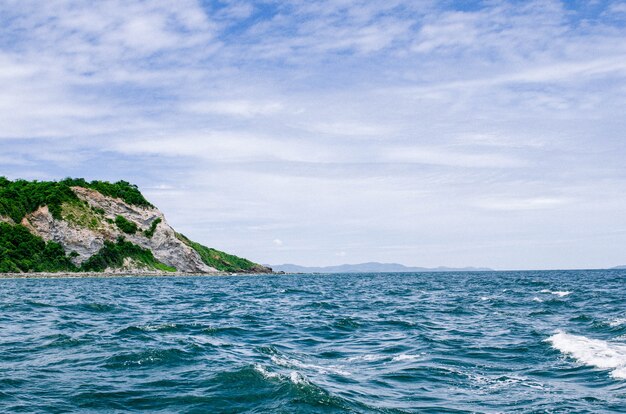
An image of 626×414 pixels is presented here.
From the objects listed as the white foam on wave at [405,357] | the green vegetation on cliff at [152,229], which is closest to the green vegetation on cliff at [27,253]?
the green vegetation on cliff at [152,229]

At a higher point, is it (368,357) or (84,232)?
(84,232)

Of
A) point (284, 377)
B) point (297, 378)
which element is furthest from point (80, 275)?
→ point (297, 378)

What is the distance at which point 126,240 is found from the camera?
156m

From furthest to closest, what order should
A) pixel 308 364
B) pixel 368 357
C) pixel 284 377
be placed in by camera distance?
pixel 368 357, pixel 308 364, pixel 284 377

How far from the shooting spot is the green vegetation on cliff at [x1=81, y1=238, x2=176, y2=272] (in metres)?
143

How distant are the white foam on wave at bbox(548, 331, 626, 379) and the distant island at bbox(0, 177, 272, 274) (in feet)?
406

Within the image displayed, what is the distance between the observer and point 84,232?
145375 mm

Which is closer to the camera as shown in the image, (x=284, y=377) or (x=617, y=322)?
(x=284, y=377)

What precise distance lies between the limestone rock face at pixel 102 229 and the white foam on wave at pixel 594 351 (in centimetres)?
13812

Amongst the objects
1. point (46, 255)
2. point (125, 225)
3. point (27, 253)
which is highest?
point (125, 225)

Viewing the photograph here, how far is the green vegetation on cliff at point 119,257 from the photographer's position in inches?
5615

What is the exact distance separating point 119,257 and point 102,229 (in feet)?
33.4

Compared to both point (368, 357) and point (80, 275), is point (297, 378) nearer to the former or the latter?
point (368, 357)

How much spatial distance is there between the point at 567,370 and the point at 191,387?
1300 cm
